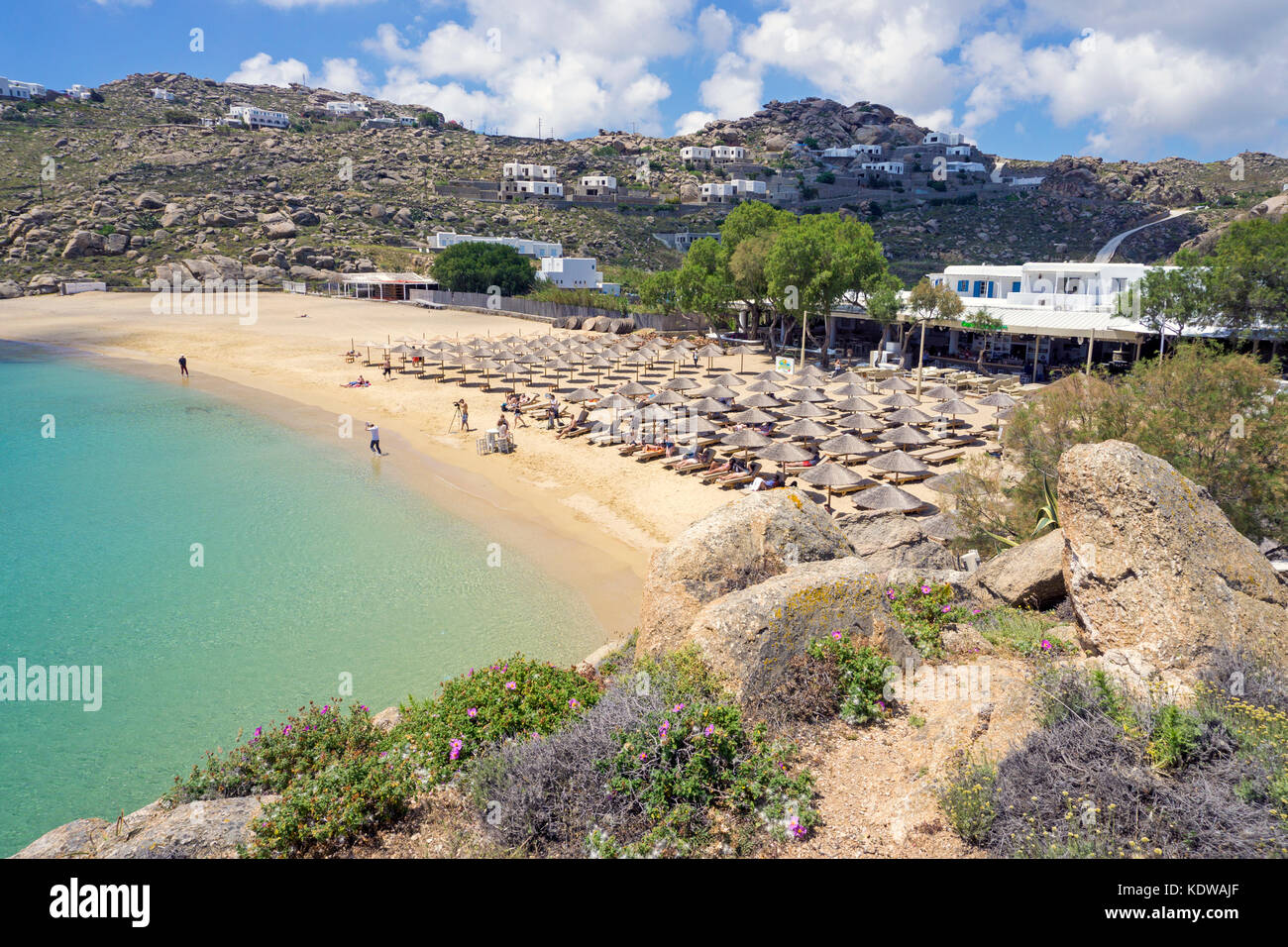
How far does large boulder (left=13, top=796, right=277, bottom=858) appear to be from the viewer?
4.85 meters

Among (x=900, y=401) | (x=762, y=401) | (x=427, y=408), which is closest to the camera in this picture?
(x=900, y=401)

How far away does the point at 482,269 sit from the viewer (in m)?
62.4

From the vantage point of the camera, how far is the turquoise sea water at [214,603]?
33.6ft

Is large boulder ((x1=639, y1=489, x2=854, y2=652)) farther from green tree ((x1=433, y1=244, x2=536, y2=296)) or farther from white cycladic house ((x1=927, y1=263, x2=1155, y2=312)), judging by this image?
green tree ((x1=433, y1=244, x2=536, y2=296))

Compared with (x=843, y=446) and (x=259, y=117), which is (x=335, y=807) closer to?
(x=843, y=446)

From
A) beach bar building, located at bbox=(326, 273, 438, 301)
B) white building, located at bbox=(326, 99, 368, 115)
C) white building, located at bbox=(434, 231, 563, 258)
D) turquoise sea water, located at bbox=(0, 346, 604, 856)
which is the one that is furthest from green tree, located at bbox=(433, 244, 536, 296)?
white building, located at bbox=(326, 99, 368, 115)

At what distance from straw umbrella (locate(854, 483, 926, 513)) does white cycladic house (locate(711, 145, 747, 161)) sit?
131630 millimetres

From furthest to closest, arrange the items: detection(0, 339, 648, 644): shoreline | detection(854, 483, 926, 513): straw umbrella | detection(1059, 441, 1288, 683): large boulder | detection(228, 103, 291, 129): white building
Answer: detection(228, 103, 291, 129): white building
detection(854, 483, 926, 513): straw umbrella
detection(0, 339, 648, 644): shoreline
detection(1059, 441, 1288, 683): large boulder

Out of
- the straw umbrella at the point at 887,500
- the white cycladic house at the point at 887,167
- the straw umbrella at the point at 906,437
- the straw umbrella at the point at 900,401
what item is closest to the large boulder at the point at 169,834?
the straw umbrella at the point at 887,500

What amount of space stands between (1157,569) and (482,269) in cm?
6222

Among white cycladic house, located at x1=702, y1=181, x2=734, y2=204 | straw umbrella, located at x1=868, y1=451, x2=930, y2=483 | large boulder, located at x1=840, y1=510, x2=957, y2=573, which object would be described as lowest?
large boulder, located at x1=840, y1=510, x2=957, y2=573

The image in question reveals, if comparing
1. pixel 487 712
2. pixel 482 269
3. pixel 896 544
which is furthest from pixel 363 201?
pixel 487 712
